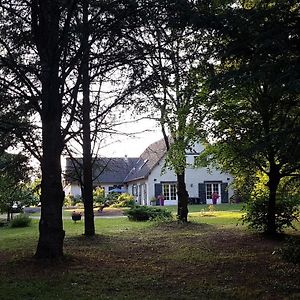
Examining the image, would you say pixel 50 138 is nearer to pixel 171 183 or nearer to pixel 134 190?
pixel 171 183

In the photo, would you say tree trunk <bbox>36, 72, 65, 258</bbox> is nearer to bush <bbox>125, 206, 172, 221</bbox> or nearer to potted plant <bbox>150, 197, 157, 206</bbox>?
bush <bbox>125, 206, 172, 221</bbox>

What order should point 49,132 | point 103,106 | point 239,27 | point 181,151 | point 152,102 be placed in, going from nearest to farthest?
1. point 239,27
2. point 49,132
3. point 152,102
4. point 103,106
5. point 181,151

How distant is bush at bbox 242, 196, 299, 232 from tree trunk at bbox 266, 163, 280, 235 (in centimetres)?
36

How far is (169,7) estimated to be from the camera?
27.2ft

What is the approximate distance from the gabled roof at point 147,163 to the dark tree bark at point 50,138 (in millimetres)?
31616

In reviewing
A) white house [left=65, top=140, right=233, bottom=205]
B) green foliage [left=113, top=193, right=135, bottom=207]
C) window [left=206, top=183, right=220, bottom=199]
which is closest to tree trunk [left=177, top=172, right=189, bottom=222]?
green foliage [left=113, top=193, right=135, bottom=207]

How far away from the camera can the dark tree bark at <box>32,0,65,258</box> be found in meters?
9.78

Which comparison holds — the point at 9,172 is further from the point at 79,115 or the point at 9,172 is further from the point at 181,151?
the point at 181,151

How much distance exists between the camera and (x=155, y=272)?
881 cm

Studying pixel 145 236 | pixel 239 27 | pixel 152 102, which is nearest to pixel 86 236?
pixel 145 236

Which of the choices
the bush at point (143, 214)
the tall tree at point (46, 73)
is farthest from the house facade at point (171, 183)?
the tall tree at point (46, 73)

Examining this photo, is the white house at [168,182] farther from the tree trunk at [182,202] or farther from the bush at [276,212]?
the bush at [276,212]

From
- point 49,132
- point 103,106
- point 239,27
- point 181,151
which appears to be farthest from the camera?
point 181,151

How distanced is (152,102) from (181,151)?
4864 millimetres
